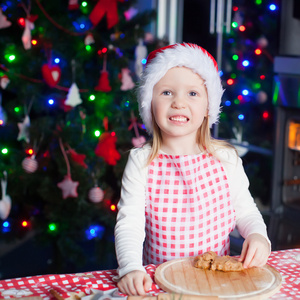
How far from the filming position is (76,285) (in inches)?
44.9

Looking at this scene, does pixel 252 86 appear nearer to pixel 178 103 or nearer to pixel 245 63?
pixel 245 63

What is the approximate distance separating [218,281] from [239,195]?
1.46 ft

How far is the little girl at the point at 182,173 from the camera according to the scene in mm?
1362

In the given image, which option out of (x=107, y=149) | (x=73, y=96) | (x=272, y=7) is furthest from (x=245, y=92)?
(x=73, y=96)

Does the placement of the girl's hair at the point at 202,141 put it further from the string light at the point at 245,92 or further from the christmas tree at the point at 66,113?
the string light at the point at 245,92

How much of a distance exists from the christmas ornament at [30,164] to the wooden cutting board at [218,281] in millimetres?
1790

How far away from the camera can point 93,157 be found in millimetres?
2953

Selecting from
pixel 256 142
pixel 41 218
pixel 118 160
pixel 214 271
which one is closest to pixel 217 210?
pixel 214 271

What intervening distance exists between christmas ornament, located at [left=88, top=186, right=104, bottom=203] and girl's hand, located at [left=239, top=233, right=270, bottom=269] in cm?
173

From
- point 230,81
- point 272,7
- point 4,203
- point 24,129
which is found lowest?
point 4,203

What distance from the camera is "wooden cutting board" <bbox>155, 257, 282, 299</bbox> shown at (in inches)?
41.4

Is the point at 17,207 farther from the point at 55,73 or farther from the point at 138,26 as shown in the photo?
the point at 138,26

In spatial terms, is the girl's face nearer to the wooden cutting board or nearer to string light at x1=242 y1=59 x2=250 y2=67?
the wooden cutting board

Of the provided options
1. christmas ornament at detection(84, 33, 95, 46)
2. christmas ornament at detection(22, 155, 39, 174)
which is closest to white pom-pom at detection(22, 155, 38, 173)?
christmas ornament at detection(22, 155, 39, 174)
